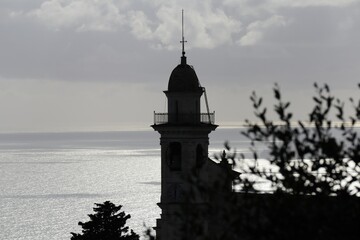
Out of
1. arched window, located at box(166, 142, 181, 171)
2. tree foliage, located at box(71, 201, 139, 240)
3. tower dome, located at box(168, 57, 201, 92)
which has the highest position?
tower dome, located at box(168, 57, 201, 92)

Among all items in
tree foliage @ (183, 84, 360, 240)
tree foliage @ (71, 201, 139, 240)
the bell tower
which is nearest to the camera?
tree foliage @ (183, 84, 360, 240)

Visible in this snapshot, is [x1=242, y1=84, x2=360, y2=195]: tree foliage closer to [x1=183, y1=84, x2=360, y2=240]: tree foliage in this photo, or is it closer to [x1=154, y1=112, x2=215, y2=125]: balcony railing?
[x1=183, y1=84, x2=360, y2=240]: tree foliage

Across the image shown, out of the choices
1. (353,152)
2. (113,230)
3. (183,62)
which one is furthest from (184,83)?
(353,152)

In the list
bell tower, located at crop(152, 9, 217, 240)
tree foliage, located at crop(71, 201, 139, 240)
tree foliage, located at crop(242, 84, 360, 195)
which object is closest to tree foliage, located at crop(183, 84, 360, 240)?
tree foliage, located at crop(242, 84, 360, 195)

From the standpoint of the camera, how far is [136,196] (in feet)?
628

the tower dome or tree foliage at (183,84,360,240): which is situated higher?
the tower dome

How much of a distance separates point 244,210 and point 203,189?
1.24 metres

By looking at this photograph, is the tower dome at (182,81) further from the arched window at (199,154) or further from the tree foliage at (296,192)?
the tree foliage at (296,192)

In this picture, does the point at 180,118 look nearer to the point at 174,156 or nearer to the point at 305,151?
the point at 174,156

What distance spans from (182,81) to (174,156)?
11.5 ft

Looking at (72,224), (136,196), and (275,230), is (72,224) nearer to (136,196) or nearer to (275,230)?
(136,196)

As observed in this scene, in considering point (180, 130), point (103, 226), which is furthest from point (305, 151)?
point (103, 226)

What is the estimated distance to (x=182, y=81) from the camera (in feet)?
148

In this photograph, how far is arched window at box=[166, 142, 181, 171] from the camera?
4497 centimetres
